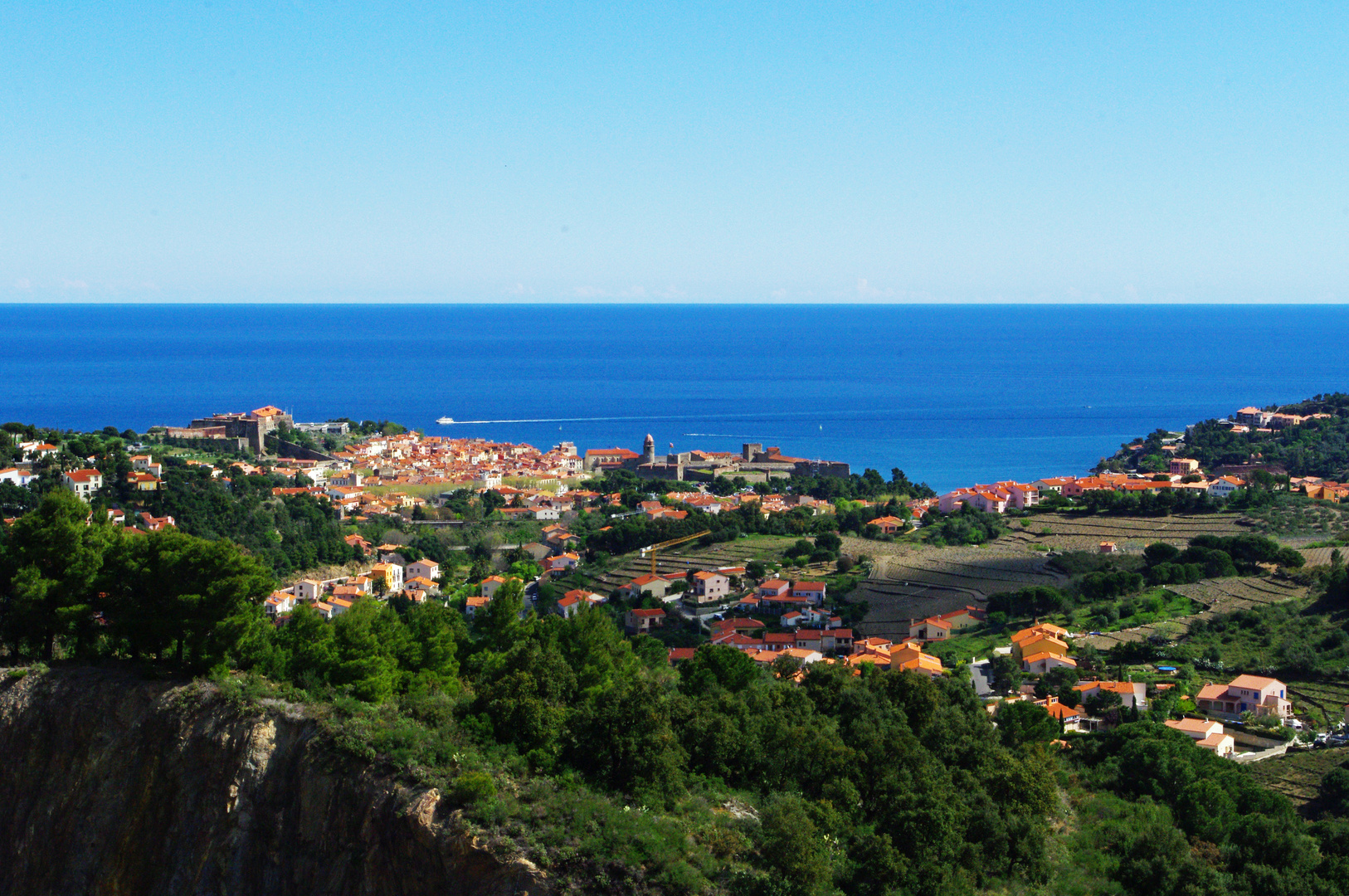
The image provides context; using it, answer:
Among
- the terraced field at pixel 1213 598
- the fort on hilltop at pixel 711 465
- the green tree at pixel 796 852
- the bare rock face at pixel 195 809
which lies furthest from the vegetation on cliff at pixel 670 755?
the fort on hilltop at pixel 711 465

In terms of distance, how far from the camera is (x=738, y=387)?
3826 inches

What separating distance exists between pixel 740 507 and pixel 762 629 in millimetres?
13862

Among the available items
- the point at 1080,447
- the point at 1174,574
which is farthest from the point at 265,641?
the point at 1080,447

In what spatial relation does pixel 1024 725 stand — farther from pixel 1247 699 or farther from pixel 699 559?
pixel 699 559

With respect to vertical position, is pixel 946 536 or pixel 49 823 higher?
pixel 49 823

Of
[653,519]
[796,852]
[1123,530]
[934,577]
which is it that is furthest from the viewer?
[653,519]

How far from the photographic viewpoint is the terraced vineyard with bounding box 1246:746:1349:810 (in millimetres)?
17203

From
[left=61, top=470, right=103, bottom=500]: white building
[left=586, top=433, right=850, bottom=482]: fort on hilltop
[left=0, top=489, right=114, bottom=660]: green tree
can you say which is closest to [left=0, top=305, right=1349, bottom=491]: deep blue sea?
[left=586, top=433, right=850, bottom=482]: fort on hilltop

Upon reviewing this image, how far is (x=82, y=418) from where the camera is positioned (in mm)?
73062

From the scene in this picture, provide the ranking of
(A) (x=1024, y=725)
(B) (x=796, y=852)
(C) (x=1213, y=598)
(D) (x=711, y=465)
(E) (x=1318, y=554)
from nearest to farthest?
(B) (x=796, y=852) < (A) (x=1024, y=725) < (C) (x=1213, y=598) < (E) (x=1318, y=554) < (D) (x=711, y=465)

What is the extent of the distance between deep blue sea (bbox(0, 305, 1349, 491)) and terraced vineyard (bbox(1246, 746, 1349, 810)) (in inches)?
1435

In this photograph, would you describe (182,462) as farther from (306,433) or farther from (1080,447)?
(1080,447)

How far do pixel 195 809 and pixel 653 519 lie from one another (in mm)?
29395

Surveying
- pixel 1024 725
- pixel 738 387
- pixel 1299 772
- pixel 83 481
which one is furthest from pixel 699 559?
pixel 738 387
